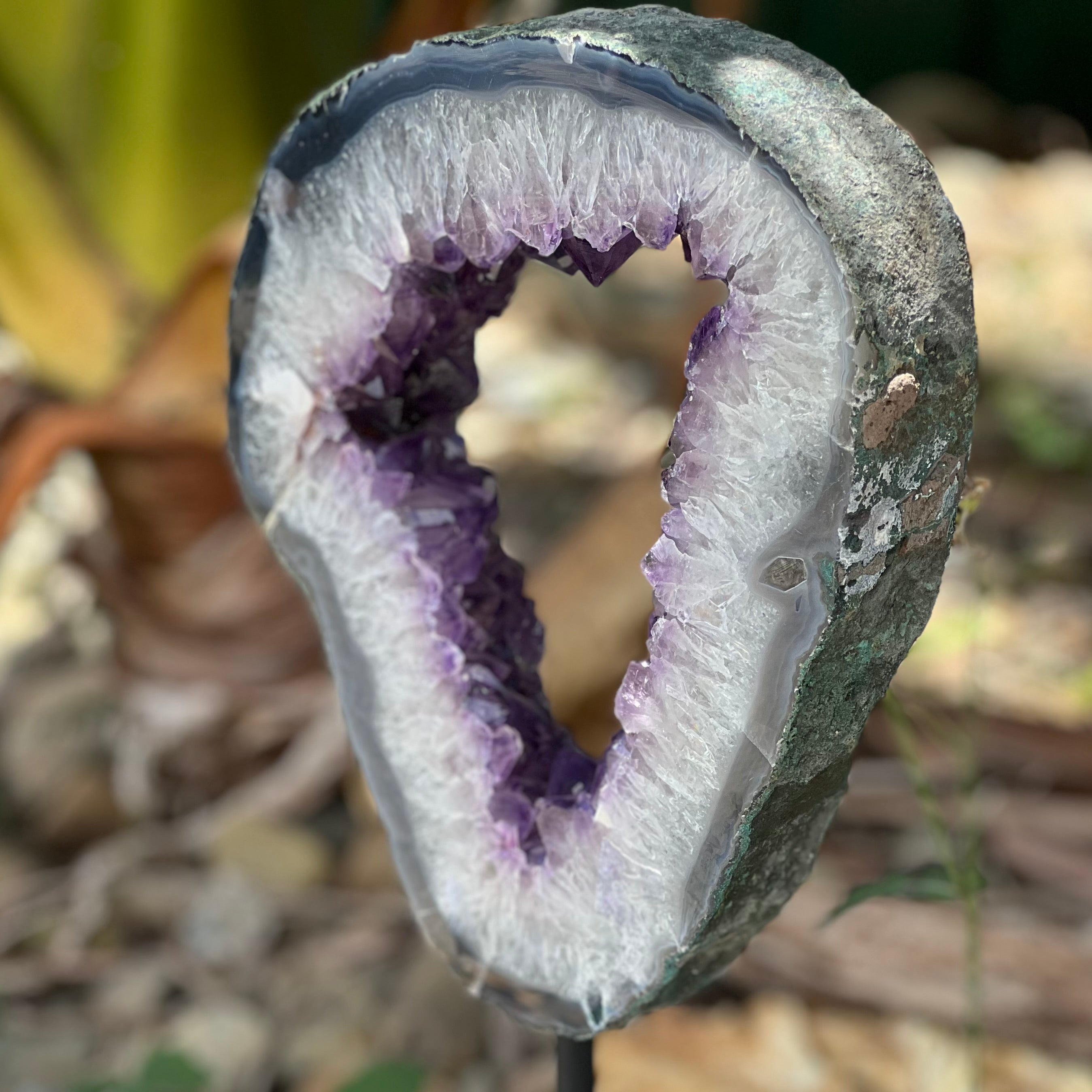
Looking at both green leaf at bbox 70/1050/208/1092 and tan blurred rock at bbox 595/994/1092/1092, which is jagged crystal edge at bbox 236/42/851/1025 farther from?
tan blurred rock at bbox 595/994/1092/1092

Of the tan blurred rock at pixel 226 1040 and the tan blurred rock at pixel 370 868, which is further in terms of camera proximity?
the tan blurred rock at pixel 370 868

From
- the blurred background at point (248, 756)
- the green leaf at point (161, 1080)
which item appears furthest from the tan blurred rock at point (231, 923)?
the green leaf at point (161, 1080)

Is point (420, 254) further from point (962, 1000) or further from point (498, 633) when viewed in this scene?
point (962, 1000)

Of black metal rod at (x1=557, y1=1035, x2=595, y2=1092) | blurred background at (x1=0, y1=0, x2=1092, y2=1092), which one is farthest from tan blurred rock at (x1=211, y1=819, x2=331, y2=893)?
black metal rod at (x1=557, y1=1035, x2=595, y2=1092)

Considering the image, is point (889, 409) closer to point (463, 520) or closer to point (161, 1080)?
point (463, 520)

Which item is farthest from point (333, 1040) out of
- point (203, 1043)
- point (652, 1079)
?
point (652, 1079)

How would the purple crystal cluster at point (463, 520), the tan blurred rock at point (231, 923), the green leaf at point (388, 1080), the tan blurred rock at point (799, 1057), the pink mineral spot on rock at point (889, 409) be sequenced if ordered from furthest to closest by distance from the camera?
the tan blurred rock at point (231, 923) → the tan blurred rock at point (799, 1057) → the green leaf at point (388, 1080) → the purple crystal cluster at point (463, 520) → the pink mineral spot on rock at point (889, 409)

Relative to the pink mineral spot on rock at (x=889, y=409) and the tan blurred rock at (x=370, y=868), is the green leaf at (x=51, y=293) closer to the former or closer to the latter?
the tan blurred rock at (x=370, y=868)
